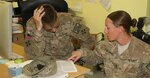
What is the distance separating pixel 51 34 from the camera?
246 cm

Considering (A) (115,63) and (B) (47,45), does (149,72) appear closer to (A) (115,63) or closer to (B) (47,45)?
(A) (115,63)

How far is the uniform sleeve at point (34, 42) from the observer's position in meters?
2.31

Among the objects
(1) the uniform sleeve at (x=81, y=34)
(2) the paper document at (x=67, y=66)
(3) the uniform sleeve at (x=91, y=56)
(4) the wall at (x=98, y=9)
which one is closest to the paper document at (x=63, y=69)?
(2) the paper document at (x=67, y=66)

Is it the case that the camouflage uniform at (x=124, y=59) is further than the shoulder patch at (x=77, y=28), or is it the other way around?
the shoulder patch at (x=77, y=28)

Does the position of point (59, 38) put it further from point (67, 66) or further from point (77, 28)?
point (67, 66)

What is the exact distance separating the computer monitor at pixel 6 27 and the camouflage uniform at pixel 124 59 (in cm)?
64

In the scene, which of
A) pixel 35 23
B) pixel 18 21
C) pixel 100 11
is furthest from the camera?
pixel 18 21

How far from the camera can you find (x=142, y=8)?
2.67 m

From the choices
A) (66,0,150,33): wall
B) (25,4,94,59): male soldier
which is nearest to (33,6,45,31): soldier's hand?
(25,4,94,59): male soldier

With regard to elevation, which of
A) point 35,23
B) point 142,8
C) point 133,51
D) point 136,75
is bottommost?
point 136,75

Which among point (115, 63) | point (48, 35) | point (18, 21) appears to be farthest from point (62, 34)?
point (18, 21)

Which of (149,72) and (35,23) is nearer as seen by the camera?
(149,72)

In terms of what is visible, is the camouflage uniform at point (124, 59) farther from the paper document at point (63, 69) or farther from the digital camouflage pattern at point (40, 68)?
the digital camouflage pattern at point (40, 68)

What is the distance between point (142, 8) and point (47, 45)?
106cm
